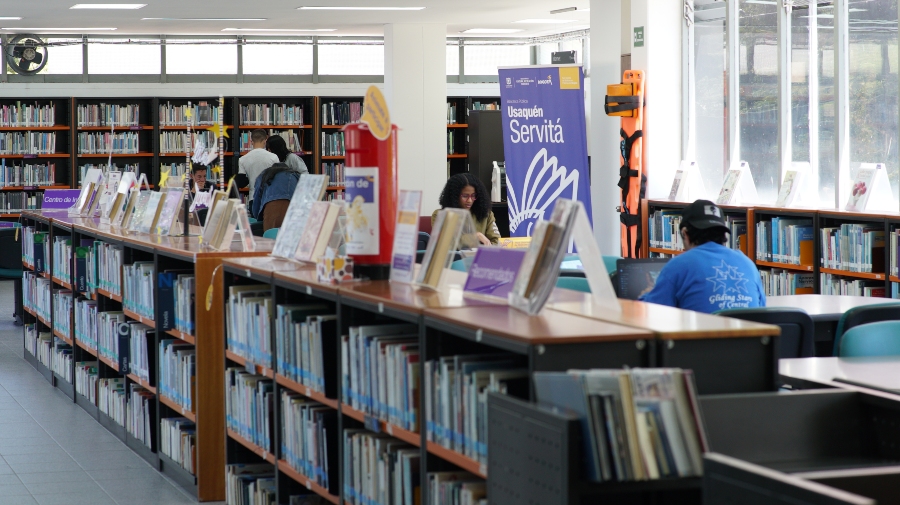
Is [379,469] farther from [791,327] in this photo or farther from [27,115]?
[27,115]

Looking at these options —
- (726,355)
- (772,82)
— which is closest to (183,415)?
(726,355)

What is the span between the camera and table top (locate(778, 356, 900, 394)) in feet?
10.1

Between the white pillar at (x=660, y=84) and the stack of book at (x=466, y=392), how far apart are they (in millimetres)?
6705

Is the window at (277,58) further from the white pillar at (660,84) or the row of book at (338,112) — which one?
the white pillar at (660,84)

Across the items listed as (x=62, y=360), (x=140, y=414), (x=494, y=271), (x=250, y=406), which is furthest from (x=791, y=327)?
(x=62, y=360)

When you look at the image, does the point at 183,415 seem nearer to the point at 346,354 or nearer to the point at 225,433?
the point at 225,433

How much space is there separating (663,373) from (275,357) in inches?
81.7

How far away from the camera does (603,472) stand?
6.55 feet

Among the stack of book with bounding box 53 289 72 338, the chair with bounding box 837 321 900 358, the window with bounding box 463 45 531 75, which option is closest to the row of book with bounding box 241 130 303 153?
the window with bounding box 463 45 531 75

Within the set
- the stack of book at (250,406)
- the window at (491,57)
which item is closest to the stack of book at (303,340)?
the stack of book at (250,406)

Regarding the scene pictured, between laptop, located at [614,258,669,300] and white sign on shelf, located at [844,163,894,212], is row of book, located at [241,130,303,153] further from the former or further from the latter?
laptop, located at [614,258,669,300]

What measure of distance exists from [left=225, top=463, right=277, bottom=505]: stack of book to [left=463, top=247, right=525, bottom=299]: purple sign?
4.90ft

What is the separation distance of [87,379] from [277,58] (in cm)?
874

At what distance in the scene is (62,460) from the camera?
208 inches
